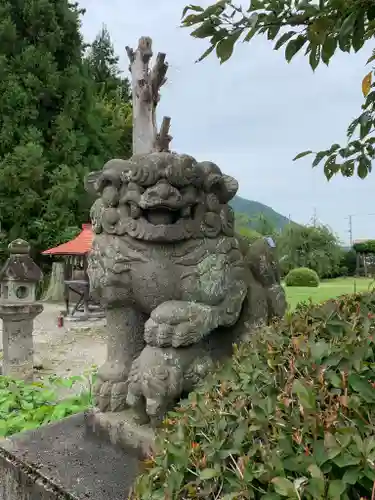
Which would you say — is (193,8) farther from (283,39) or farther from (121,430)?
(121,430)

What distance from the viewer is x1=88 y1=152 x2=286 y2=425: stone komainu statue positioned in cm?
150

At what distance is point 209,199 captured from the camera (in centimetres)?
165

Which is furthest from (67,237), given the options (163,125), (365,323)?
(365,323)

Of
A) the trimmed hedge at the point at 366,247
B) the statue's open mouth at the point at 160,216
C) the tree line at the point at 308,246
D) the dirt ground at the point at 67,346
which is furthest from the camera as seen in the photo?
the trimmed hedge at the point at 366,247

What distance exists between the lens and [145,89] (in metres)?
7.73

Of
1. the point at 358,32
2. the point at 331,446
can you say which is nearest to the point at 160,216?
Answer: the point at 358,32

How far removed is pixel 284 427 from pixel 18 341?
4013mm

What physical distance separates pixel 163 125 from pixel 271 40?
5525mm

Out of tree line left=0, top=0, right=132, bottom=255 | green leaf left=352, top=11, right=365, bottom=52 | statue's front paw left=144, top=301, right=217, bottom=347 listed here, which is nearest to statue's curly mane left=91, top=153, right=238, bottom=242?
statue's front paw left=144, top=301, right=217, bottom=347

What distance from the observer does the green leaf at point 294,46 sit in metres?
1.22

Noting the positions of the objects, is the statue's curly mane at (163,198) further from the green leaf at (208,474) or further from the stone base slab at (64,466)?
the green leaf at (208,474)

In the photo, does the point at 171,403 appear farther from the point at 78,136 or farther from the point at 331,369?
the point at 78,136

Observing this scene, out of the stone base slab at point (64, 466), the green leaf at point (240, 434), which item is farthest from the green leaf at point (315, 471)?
the stone base slab at point (64, 466)

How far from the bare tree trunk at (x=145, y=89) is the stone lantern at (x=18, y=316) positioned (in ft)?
12.2
